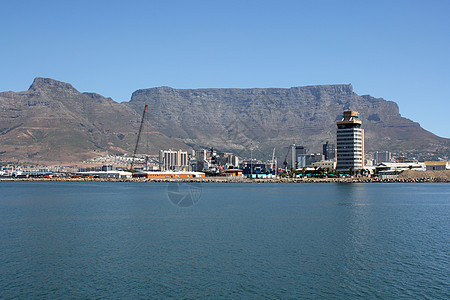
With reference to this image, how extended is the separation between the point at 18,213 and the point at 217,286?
5193cm

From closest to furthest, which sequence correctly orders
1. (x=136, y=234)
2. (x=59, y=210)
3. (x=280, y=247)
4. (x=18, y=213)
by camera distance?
(x=280, y=247)
(x=136, y=234)
(x=18, y=213)
(x=59, y=210)

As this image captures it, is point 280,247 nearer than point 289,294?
No

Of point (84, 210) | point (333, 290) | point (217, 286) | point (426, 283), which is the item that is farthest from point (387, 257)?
point (84, 210)

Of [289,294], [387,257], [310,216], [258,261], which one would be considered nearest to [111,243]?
[258,261]

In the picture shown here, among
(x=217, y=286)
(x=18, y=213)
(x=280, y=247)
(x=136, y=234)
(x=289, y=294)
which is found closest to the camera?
(x=289, y=294)

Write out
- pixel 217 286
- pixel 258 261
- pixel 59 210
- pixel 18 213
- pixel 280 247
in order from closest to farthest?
1. pixel 217 286
2. pixel 258 261
3. pixel 280 247
4. pixel 18 213
5. pixel 59 210

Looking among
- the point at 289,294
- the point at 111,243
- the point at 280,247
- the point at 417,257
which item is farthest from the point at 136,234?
the point at 417,257

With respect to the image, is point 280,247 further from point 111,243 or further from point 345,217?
point 345,217

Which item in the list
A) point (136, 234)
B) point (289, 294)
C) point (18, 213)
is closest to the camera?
point (289, 294)

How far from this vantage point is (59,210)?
7575 centimetres

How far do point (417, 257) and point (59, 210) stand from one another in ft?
193

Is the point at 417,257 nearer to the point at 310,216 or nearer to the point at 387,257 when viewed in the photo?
the point at 387,257

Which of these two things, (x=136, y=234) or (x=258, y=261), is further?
(x=136, y=234)

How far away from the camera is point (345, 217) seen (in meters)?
65.5
